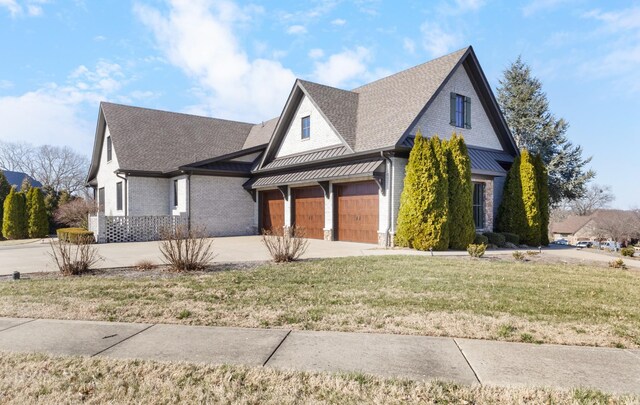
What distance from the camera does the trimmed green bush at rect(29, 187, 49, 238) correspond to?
86.5ft

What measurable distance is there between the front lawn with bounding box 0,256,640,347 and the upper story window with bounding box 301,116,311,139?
39.3ft

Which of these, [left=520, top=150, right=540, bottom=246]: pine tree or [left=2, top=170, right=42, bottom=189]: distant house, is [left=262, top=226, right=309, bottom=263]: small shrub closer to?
[left=520, top=150, right=540, bottom=246]: pine tree

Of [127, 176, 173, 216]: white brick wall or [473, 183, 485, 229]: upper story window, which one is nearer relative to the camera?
[473, 183, 485, 229]: upper story window

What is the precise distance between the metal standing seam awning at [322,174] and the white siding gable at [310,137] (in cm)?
139

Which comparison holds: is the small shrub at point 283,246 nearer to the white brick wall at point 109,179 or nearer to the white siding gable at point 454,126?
the white siding gable at point 454,126

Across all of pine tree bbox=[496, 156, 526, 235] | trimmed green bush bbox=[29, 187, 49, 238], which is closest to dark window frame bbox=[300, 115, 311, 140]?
pine tree bbox=[496, 156, 526, 235]

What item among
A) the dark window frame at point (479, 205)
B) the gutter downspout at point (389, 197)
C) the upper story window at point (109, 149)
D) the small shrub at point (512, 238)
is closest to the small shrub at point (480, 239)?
the small shrub at point (512, 238)

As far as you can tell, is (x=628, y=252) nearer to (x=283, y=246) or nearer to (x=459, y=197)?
(x=459, y=197)

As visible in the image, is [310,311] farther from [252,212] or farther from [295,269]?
[252,212]

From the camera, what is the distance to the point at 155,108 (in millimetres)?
27031

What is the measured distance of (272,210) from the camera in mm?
22781

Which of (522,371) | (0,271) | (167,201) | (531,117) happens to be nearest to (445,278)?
(522,371)

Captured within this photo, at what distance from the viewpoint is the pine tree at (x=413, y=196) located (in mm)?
14453

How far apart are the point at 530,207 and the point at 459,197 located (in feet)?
17.4
